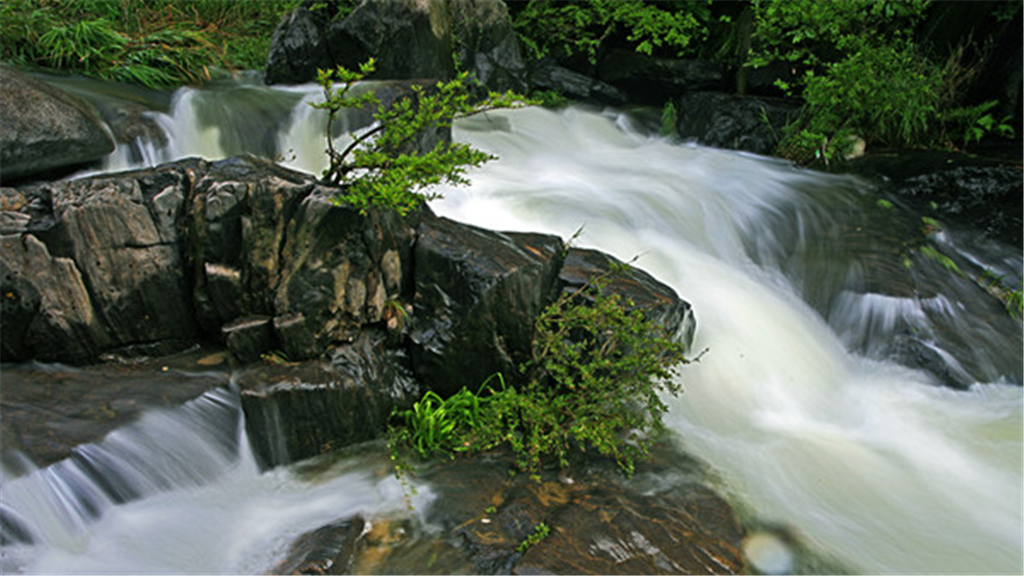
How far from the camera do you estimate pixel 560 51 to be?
10.4 m

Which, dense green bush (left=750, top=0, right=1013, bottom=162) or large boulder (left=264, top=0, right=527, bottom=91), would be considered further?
dense green bush (left=750, top=0, right=1013, bottom=162)

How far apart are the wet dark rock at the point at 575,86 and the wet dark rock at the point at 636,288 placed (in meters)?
5.95

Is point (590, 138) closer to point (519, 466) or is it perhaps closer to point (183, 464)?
point (519, 466)

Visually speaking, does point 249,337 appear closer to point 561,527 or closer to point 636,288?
point 561,527

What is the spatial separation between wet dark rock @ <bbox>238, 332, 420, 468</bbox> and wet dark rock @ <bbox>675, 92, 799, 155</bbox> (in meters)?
6.51

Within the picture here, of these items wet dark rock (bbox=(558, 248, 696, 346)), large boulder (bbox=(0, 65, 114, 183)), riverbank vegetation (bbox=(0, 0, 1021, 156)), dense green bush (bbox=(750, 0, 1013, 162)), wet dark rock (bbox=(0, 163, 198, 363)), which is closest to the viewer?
wet dark rock (bbox=(0, 163, 198, 363))

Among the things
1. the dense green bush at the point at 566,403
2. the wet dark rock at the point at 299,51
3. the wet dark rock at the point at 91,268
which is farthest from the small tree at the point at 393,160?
the wet dark rock at the point at 299,51

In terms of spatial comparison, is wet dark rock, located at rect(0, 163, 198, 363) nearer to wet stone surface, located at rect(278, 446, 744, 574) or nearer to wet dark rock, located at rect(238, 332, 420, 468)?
wet dark rock, located at rect(238, 332, 420, 468)

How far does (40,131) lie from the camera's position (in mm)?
3945

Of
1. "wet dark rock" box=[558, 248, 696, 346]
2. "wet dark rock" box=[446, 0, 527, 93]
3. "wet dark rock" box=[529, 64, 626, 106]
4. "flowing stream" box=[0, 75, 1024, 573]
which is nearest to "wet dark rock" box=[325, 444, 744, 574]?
"flowing stream" box=[0, 75, 1024, 573]

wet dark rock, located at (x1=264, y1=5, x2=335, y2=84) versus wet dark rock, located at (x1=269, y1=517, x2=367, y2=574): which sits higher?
wet dark rock, located at (x1=264, y1=5, x2=335, y2=84)

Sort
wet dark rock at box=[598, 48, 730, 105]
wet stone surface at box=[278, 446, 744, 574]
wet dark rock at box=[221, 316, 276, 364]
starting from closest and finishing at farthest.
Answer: wet stone surface at box=[278, 446, 744, 574] → wet dark rock at box=[221, 316, 276, 364] → wet dark rock at box=[598, 48, 730, 105]

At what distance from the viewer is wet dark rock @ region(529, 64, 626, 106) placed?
10.1 metres

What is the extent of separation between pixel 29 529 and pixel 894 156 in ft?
27.3
